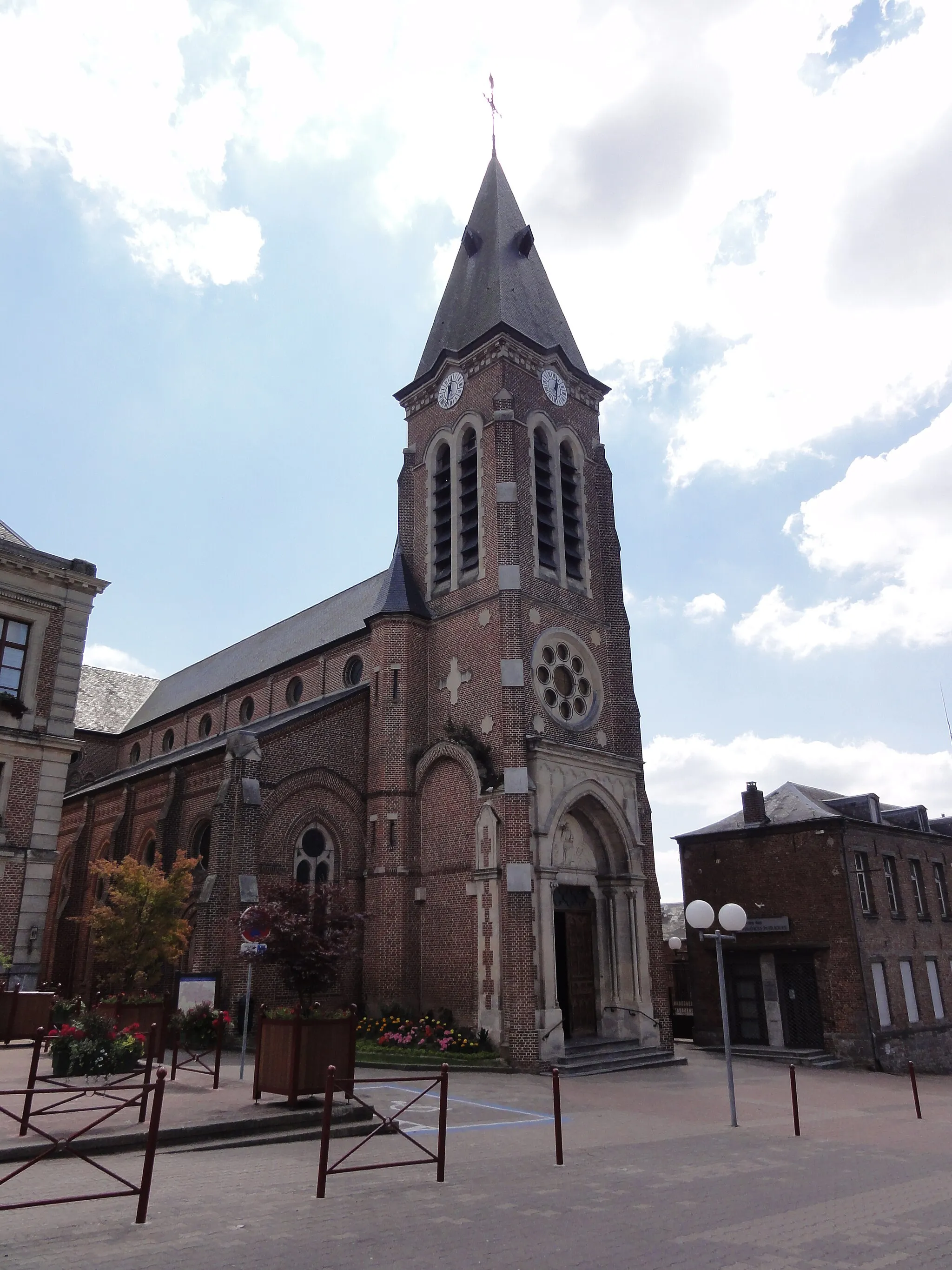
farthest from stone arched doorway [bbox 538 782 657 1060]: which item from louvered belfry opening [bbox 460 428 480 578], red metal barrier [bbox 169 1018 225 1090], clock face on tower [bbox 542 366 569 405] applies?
clock face on tower [bbox 542 366 569 405]

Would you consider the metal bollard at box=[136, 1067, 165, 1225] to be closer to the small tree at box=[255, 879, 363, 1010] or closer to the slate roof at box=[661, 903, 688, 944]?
the small tree at box=[255, 879, 363, 1010]

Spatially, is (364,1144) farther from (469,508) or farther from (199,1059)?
(469,508)

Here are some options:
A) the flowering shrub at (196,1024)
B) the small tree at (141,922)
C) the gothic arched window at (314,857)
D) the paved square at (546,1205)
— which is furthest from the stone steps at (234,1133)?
the gothic arched window at (314,857)

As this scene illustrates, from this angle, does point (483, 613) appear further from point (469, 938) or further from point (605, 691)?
point (469, 938)

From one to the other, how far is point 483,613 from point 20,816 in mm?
11999

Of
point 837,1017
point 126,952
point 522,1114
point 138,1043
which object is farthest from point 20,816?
point 837,1017

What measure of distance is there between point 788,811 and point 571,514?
37.4ft

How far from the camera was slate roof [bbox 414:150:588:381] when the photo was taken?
27.3 m

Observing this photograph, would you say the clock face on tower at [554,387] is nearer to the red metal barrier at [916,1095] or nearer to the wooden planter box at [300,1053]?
the red metal barrier at [916,1095]

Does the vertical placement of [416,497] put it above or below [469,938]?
above

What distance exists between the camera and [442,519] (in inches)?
1034

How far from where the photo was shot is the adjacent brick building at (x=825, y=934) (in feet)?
80.4

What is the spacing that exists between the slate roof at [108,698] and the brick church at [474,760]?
937 centimetres

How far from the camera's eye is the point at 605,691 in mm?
24922
